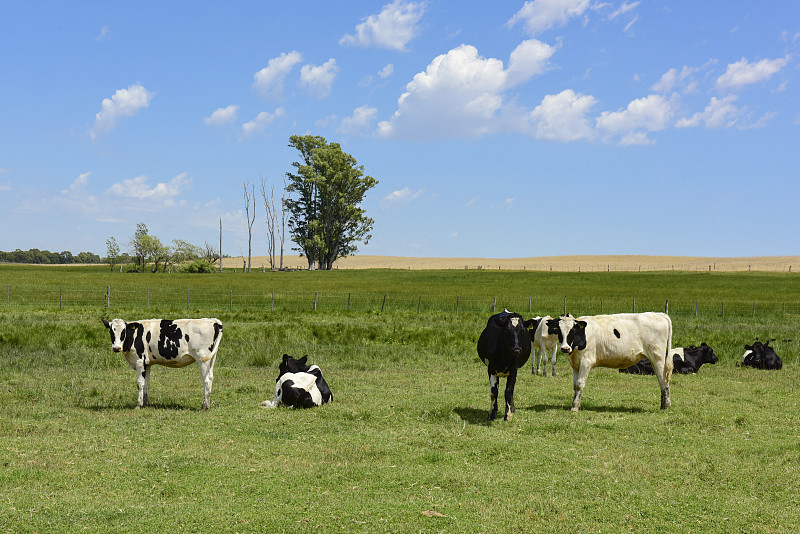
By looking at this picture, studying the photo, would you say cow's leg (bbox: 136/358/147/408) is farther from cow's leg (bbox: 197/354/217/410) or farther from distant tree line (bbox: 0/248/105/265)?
distant tree line (bbox: 0/248/105/265)

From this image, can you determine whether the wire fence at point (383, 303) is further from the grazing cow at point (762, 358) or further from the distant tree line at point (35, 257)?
the distant tree line at point (35, 257)

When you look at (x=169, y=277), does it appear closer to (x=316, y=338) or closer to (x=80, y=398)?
(x=316, y=338)

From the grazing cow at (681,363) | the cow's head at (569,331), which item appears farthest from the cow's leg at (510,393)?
the grazing cow at (681,363)

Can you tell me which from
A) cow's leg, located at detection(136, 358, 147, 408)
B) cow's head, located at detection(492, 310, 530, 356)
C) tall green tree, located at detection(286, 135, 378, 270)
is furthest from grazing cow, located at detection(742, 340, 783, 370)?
tall green tree, located at detection(286, 135, 378, 270)

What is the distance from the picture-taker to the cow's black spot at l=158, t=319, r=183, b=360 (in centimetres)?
1271

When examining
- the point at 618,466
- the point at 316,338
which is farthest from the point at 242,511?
the point at 316,338

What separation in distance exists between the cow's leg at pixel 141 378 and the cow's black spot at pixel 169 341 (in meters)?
0.48

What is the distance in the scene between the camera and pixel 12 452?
898 centimetres

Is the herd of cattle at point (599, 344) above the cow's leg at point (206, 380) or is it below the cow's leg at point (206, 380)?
above

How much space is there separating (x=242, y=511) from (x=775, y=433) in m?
9.02

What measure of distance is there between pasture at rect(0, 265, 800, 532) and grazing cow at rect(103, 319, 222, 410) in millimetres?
887

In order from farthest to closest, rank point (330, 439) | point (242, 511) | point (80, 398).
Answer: point (80, 398) < point (330, 439) < point (242, 511)

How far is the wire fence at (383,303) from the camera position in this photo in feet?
140

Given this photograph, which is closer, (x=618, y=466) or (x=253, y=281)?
(x=618, y=466)
